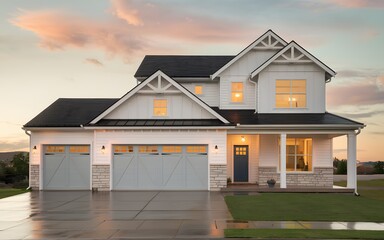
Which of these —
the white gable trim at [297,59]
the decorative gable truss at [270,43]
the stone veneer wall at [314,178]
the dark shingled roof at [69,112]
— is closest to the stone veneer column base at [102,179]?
the dark shingled roof at [69,112]

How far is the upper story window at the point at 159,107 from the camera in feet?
85.9

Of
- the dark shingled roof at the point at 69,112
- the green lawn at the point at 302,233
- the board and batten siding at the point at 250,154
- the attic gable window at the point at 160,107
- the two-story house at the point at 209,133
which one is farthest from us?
the board and batten siding at the point at 250,154

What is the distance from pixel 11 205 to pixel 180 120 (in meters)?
10.5

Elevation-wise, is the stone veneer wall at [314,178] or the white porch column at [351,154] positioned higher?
the white porch column at [351,154]

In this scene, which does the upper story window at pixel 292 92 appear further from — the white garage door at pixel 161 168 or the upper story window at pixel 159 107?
the upper story window at pixel 159 107

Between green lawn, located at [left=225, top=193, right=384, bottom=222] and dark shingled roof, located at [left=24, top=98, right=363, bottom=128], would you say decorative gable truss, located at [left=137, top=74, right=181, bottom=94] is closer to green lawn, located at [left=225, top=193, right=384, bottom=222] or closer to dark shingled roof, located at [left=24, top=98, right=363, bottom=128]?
dark shingled roof, located at [left=24, top=98, right=363, bottom=128]

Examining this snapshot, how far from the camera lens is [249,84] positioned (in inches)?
1125

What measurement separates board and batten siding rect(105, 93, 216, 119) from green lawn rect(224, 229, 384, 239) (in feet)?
45.4

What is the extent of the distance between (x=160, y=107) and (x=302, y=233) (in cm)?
1524

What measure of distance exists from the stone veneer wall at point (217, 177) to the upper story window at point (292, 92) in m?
5.56

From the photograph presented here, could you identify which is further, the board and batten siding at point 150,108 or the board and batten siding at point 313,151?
the board and batten siding at point 313,151

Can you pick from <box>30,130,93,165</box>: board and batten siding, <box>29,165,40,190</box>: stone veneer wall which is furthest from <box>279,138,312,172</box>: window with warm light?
<box>29,165,40,190</box>: stone veneer wall

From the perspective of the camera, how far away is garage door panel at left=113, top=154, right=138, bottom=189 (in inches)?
1011

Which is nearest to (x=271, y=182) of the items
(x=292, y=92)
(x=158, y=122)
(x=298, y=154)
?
(x=298, y=154)
